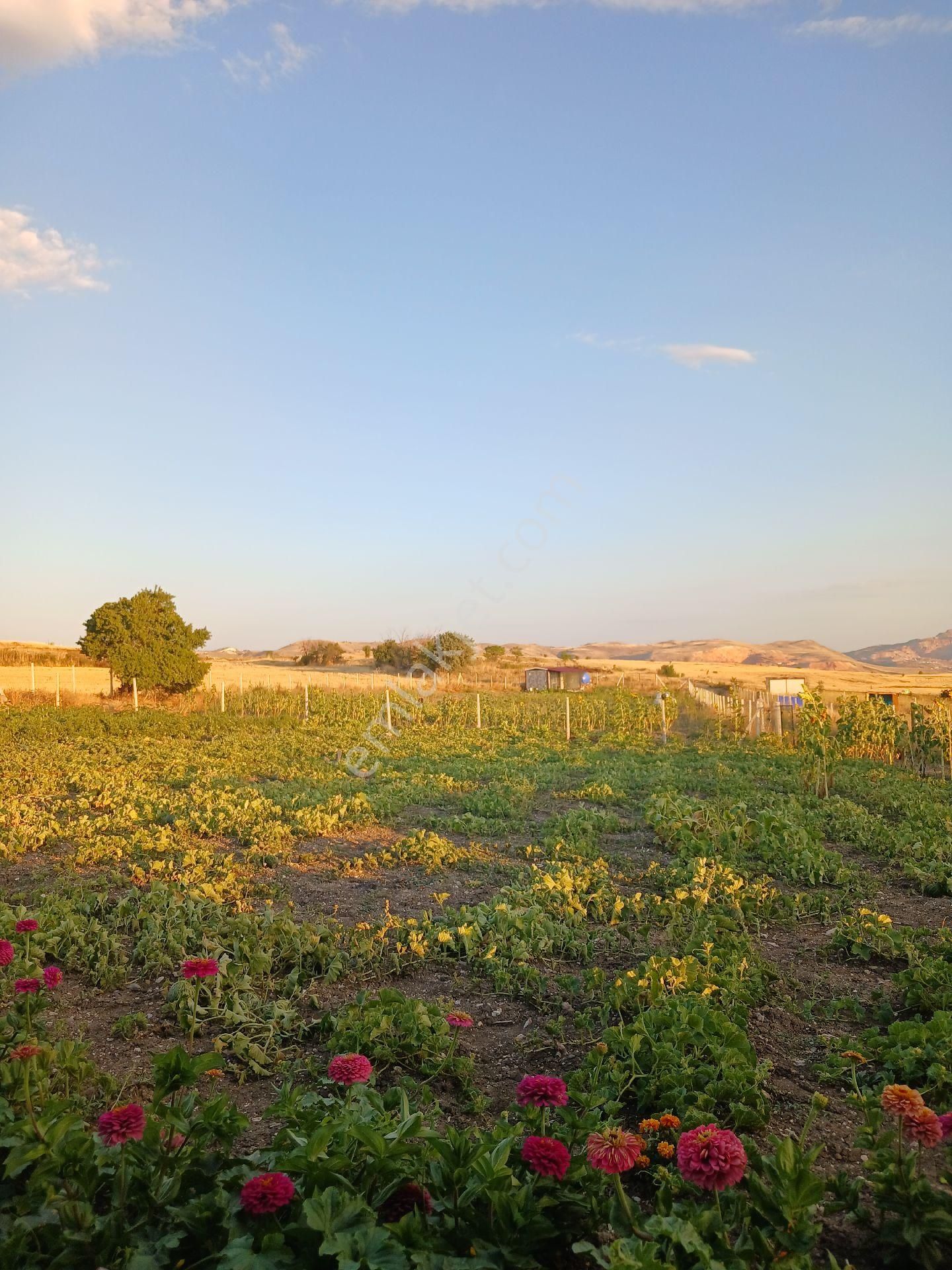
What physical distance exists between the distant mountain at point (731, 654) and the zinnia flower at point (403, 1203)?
99.2m

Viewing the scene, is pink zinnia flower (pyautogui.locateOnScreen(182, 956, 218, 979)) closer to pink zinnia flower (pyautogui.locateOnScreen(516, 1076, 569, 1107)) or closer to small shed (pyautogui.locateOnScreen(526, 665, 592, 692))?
pink zinnia flower (pyautogui.locateOnScreen(516, 1076, 569, 1107))

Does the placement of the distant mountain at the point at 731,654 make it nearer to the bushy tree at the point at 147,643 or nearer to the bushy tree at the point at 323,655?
the bushy tree at the point at 323,655

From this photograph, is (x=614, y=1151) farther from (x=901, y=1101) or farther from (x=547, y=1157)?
(x=901, y=1101)

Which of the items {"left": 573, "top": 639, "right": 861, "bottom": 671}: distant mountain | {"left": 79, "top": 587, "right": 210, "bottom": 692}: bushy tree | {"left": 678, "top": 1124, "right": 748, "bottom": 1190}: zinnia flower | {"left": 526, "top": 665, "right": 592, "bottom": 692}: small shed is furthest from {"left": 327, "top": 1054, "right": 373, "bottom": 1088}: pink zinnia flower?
{"left": 573, "top": 639, "right": 861, "bottom": 671}: distant mountain

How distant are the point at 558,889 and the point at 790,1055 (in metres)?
2.51

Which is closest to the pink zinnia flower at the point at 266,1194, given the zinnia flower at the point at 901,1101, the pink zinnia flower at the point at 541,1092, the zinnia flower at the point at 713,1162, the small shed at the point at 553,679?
the pink zinnia flower at the point at 541,1092

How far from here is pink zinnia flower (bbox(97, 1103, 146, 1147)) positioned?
205 centimetres

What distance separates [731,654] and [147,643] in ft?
325

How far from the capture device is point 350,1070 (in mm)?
2404

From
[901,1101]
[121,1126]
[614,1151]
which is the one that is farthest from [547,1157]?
[121,1126]

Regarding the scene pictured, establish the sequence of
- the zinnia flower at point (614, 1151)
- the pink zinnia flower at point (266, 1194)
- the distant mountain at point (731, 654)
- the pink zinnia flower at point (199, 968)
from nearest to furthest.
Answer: the pink zinnia flower at point (266, 1194) < the zinnia flower at point (614, 1151) < the pink zinnia flower at point (199, 968) < the distant mountain at point (731, 654)

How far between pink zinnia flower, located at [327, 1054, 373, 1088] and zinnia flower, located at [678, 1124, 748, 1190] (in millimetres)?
875

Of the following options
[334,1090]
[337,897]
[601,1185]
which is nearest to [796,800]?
[337,897]

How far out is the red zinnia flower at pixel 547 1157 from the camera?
6.58 feet
